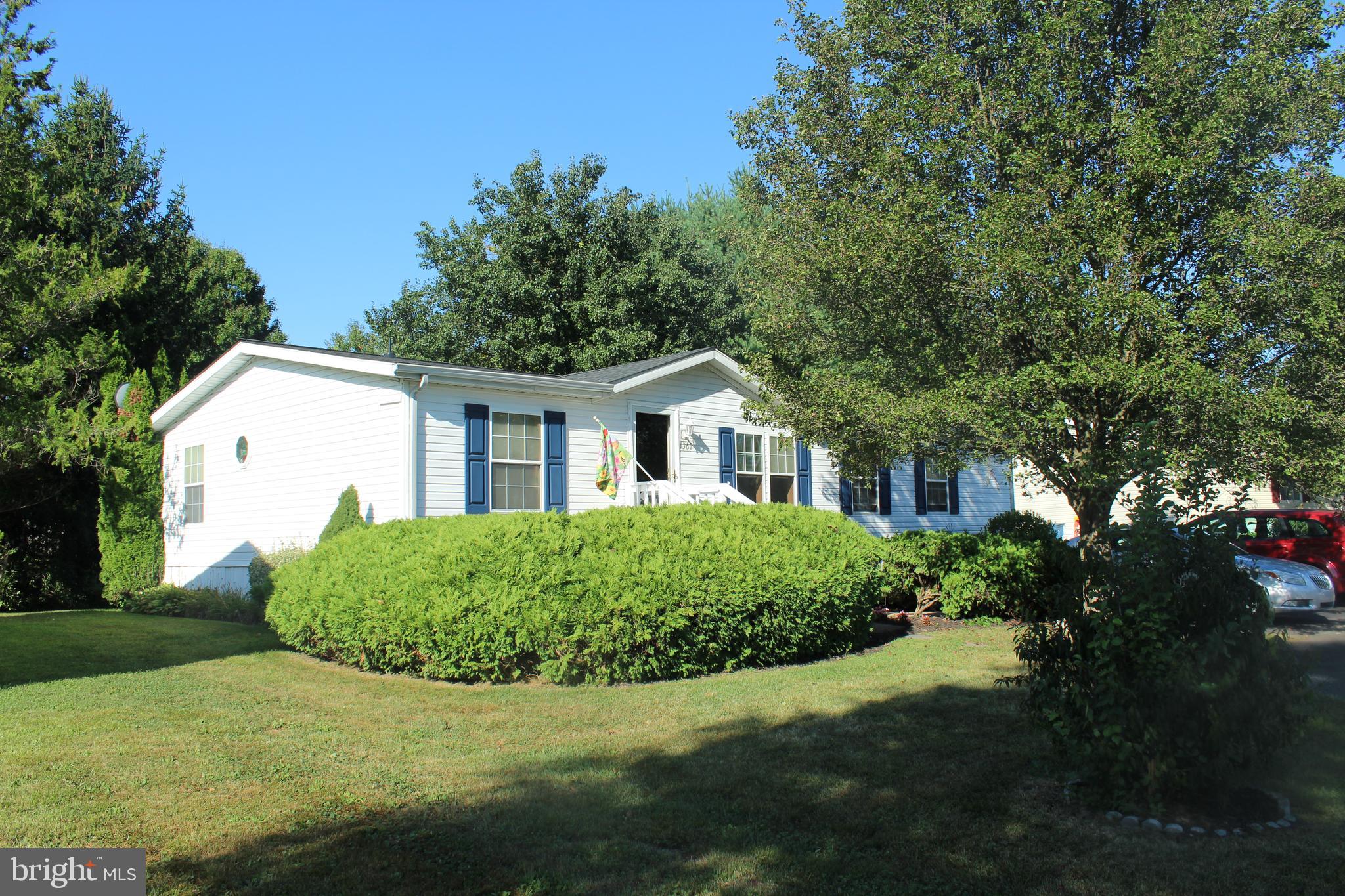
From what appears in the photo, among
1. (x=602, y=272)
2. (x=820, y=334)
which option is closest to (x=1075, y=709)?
(x=820, y=334)

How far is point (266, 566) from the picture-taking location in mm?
14383

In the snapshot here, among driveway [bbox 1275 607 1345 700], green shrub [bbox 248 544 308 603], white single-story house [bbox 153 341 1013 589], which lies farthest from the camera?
green shrub [bbox 248 544 308 603]

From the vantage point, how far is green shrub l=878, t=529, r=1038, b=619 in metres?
12.6

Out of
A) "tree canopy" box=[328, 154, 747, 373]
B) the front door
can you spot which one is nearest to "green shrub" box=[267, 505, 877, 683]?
the front door

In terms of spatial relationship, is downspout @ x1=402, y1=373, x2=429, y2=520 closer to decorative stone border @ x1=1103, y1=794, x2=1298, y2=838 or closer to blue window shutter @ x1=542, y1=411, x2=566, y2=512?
blue window shutter @ x1=542, y1=411, x2=566, y2=512

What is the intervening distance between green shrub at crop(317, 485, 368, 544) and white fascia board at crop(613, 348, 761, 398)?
4.04m

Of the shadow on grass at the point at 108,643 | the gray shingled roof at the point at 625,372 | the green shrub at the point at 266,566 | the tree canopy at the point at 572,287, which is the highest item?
the tree canopy at the point at 572,287

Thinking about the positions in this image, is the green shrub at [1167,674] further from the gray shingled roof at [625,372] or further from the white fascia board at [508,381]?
the gray shingled roof at [625,372]

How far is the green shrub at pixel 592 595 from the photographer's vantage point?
27.0ft

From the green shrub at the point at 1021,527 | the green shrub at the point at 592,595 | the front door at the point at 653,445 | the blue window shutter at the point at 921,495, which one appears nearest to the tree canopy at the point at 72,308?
the green shrub at the point at 592,595

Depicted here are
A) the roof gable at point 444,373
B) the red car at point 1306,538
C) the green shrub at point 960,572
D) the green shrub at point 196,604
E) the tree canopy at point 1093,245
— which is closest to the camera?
the tree canopy at point 1093,245

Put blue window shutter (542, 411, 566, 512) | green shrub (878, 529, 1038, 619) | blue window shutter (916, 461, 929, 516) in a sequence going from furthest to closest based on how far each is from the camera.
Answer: blue window shutter (916, 461, 929, 516)
blue window shutter (542, 411, 566, 512)
green shrub (878, 529, 1038, 619)

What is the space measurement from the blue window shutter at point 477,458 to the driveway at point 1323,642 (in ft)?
30.3

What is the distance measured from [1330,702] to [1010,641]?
3732mm
